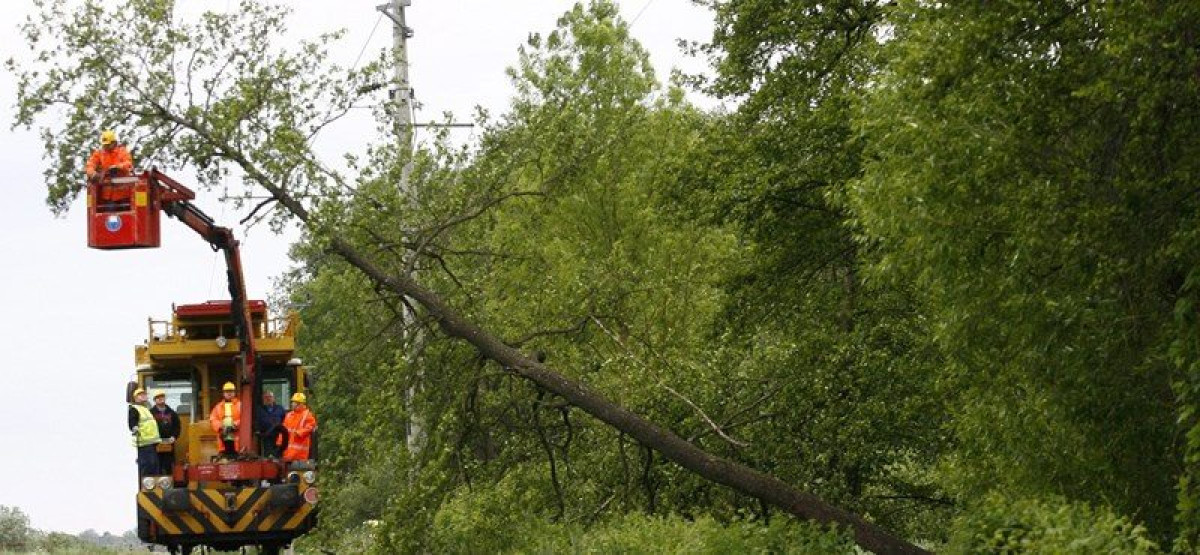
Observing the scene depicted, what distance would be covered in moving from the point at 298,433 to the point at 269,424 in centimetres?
54

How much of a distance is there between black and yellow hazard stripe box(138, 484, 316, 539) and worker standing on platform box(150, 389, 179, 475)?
1.47ft

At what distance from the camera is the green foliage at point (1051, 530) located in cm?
1202

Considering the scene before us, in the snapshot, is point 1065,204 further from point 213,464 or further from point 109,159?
point 213,464

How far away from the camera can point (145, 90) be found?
66.2 feet

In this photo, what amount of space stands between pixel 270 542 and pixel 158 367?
2529 mm

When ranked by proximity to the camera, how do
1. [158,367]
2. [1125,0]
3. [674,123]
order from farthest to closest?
1. [674,123]
2. [158,367]
3. [1125,0]

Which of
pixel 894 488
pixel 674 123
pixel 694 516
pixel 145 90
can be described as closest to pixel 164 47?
pixel 145 90

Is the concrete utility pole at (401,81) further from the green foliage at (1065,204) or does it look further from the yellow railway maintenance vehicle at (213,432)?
the green foliage at (1065,204)

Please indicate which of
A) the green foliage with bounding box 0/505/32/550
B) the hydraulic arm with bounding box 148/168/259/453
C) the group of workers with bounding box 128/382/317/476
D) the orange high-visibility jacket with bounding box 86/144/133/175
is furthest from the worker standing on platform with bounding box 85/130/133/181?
the green foliage with bounding box 0/505/32/550

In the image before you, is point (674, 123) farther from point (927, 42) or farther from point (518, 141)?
point (927, 42)

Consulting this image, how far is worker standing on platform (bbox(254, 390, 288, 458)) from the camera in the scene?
2355 cm

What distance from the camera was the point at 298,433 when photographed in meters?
23.2

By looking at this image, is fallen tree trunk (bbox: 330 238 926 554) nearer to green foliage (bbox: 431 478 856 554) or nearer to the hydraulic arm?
green foliage (bbox: 431 478 856 554)

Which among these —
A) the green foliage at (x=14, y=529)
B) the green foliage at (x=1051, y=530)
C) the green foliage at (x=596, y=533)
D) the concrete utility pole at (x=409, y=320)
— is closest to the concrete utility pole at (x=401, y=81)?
the concrete utility pole at (x=409, y=320)
